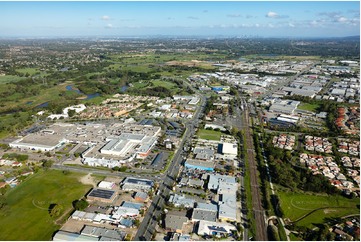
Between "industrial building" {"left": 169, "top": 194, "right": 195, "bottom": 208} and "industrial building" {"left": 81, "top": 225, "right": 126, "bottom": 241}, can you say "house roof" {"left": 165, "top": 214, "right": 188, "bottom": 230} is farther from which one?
"industrial building" {"left": 81, "top": 225, "right": 126, "bottom": 241}

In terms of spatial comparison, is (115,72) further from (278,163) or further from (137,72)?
(278,163)

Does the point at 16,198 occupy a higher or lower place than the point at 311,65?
lower

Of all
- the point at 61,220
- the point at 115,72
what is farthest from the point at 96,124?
the point at 115,72

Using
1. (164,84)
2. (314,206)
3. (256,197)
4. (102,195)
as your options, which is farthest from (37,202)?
(164,84)

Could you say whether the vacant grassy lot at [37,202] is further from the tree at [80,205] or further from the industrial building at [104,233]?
the industrial building at [104,233]

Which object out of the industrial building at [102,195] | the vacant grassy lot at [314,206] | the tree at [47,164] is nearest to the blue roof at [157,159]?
the industrial building at [102,195]

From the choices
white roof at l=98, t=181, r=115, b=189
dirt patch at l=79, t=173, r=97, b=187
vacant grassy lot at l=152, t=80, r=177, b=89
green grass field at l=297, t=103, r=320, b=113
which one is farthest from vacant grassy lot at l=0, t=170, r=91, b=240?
vacant grassy lot at l=152, t=80, r=177, b=89
